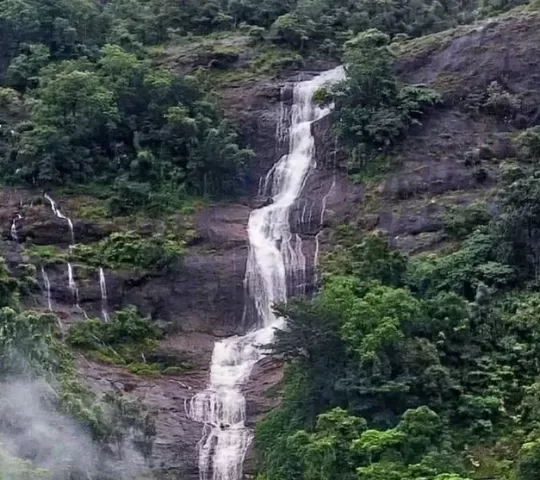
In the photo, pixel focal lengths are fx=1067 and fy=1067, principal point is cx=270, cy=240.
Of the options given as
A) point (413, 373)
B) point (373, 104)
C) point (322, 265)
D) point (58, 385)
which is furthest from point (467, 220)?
point (58, 385)

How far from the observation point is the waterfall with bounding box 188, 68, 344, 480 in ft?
84.1

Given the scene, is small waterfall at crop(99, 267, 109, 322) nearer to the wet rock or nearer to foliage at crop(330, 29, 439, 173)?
the wet rock

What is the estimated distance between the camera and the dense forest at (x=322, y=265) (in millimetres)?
22578

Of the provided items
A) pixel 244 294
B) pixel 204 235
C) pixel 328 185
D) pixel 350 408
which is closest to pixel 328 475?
pixel 350 408

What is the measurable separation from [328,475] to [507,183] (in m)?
11.5

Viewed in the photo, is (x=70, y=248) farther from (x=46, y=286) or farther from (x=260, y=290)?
(x=260, y=290)

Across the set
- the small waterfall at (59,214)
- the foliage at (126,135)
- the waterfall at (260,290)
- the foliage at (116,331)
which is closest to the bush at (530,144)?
the waterfall at (260,290)

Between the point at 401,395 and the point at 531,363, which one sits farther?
the point at 531,363

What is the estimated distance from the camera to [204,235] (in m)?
33.2

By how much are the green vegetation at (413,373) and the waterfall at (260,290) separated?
5.17 feet

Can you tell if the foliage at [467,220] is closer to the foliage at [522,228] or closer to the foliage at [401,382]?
the foliage at [522,228]

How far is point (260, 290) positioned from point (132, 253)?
3.96 meters

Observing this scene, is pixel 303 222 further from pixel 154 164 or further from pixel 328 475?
pixel 328 475

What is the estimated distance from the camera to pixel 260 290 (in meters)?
31.4
